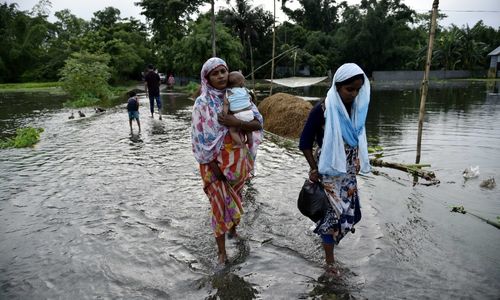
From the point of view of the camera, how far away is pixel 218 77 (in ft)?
10.4

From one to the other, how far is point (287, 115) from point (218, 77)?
7281mm

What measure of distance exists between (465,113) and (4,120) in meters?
18.3

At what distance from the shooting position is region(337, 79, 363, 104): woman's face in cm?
281

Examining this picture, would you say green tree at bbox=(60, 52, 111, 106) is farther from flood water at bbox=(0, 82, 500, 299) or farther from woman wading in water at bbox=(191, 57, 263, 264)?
woman wading in water at bbox=(191, 57, 263, 264)

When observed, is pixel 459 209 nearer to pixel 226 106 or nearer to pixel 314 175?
pixel 314 175

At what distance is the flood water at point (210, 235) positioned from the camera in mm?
3076

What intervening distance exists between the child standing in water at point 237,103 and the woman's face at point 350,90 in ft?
2.75

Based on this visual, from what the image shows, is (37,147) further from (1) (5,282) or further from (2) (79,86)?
(2) (79,86)

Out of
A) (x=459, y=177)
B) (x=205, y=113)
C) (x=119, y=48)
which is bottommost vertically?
(x=459, y=177)

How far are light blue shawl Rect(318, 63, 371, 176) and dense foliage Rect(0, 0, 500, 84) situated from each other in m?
34.2

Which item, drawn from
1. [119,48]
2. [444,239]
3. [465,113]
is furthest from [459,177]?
[119,48]

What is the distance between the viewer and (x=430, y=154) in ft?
26.7

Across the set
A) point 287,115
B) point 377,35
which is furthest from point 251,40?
point 287,115

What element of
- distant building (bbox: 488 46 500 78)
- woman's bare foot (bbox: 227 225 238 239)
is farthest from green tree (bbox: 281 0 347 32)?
Result: woman's bare foot (bbox: 227 225 238 239)
